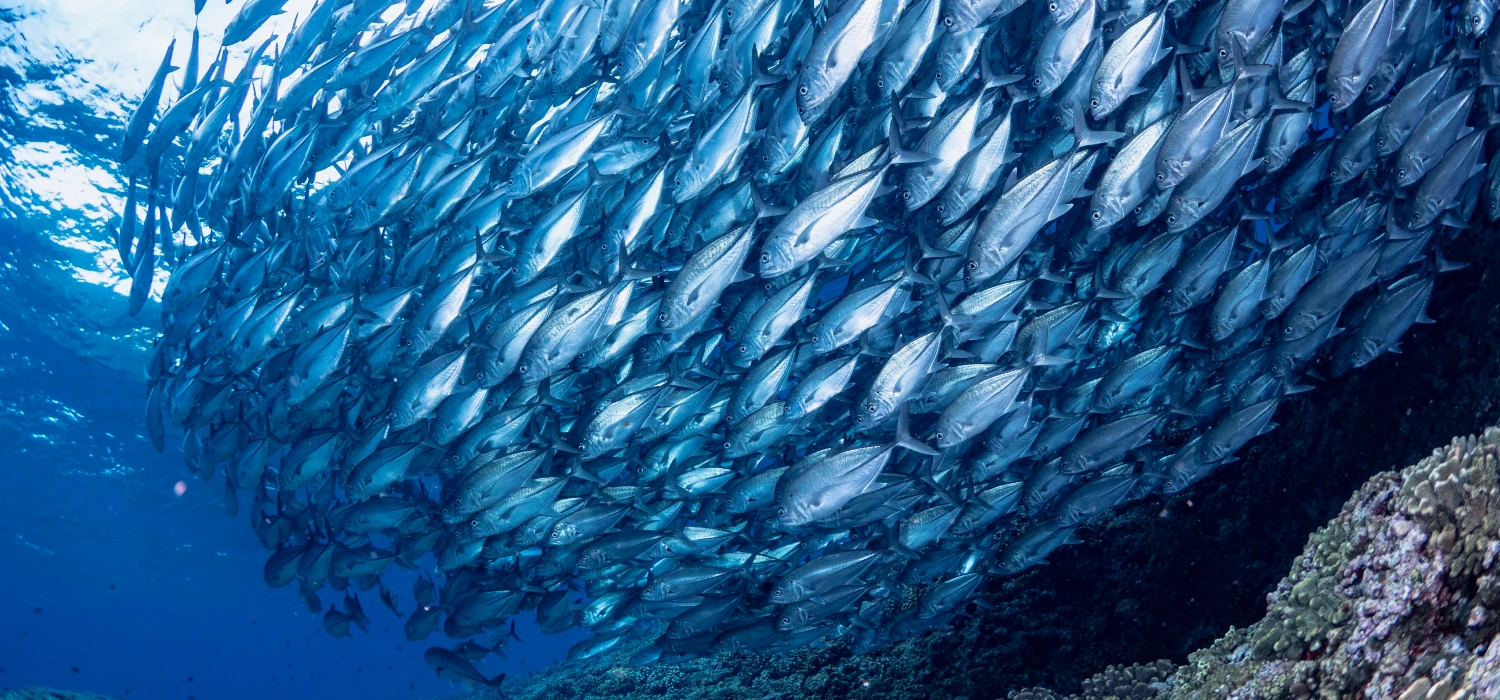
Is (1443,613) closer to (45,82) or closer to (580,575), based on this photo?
(580,575)

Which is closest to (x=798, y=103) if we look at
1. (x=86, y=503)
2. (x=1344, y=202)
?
(x=1344, y=202)

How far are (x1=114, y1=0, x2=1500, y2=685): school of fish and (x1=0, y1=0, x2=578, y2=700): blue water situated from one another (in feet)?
22.2

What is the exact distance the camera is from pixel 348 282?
6.36 metres

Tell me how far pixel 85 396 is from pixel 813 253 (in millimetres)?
26655

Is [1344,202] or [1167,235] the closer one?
[1167,235]

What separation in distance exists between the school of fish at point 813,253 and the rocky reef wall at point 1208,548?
1.38 feet

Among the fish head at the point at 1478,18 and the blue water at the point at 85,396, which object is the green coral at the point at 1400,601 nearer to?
the fish head at the point at 1478,18

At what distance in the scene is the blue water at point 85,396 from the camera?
11.5 metres

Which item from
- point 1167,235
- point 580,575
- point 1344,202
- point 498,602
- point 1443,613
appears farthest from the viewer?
point 580,575

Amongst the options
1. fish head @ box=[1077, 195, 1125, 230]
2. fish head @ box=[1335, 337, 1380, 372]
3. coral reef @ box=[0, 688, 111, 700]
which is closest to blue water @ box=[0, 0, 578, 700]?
coral reef @ box=[0, 688, 111, 700]

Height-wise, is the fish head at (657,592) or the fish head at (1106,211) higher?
the fish head at (1106,211)

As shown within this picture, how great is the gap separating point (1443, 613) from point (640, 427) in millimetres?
4564

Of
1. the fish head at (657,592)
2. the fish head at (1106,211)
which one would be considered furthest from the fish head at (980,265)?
the fish head at (657,592)

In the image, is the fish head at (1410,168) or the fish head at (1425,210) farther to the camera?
the fish head at (1425,210)
